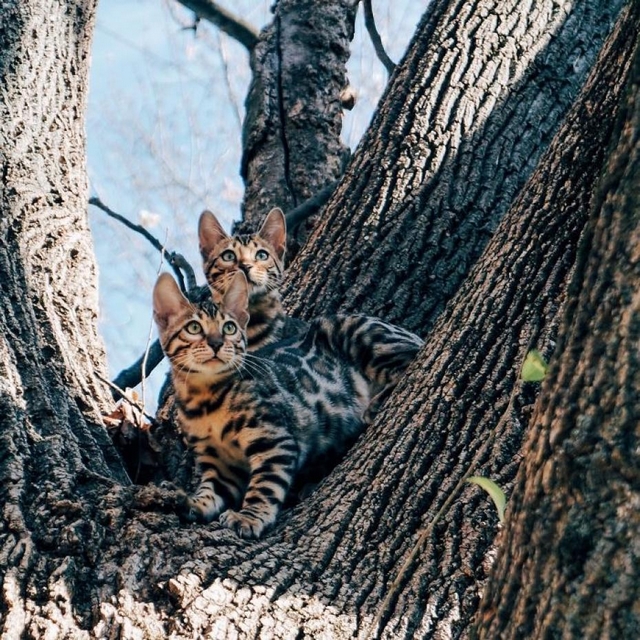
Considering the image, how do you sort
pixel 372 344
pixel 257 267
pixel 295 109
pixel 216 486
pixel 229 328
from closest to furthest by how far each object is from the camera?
1. pixel 216 486
2. pixel 229 328
3. pixel 372 344
4. pixel 257 267
5. pixel 295 109

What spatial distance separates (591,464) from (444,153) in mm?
3673

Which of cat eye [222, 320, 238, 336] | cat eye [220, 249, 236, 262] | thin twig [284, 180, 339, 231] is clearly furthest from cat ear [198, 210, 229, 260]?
cat eye [222, 320, 238, 336]

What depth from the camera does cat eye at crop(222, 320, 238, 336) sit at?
4.29 metres

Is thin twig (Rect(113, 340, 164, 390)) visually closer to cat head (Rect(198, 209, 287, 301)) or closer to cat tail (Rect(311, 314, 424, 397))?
cat head (Rect(198, 209, 287, 301))

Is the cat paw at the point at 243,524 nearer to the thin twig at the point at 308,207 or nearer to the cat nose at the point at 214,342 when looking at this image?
the cat nose at the point at 214,342

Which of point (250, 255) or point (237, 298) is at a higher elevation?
point (250, 255)

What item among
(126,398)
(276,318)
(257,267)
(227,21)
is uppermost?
(227,21)

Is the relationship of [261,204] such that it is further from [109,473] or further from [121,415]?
[109,473]

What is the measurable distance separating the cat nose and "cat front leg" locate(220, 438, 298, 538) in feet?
1.39

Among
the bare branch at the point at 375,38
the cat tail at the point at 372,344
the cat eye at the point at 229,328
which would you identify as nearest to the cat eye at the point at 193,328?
the cat eye at the point at 229,328

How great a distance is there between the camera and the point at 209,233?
5840 mm

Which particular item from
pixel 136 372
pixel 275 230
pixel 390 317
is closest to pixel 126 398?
pixel 136 372

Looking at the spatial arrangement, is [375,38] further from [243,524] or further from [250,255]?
[243,524]

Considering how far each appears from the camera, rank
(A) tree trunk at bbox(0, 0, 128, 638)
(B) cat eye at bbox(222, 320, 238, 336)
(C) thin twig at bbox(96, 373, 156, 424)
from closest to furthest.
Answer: (A) tree trunk at bbox(0, 0, 128, 638)
(C) thin twig at bbox(96, 373, 156, 424)
(B) cat eye at bbox(222, 320, 238, 336)
